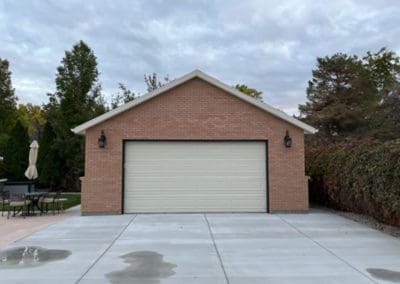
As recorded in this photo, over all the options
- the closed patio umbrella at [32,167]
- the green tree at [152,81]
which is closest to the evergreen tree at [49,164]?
the green tree at [152,81]

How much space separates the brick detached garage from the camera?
12.7 metres

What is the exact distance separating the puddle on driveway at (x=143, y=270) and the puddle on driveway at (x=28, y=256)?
1235 mm

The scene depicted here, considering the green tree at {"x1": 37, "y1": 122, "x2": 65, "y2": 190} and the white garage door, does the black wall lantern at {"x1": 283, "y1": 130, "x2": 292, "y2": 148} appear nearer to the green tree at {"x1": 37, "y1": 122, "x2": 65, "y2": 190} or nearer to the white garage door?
the white garage door

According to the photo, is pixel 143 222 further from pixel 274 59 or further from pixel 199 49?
pixel 274 59

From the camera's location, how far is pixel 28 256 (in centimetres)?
687

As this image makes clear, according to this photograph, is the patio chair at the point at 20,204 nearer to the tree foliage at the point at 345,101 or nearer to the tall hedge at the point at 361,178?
the tall hedge at the point at 361,178

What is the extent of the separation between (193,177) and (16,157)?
15106 mm

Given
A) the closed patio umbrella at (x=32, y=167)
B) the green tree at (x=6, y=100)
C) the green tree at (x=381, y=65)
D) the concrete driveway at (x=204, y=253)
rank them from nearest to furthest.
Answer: the concrete driveway at (x=204, y=253)
the closed patio umbrella at (x=32, y=167)
the green tree at (x=6, y=100)
the green tree at (x=381, y=65)

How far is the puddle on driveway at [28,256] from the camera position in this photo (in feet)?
20.7

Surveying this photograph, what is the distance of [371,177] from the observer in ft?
31.3

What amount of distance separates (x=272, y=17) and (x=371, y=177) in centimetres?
693

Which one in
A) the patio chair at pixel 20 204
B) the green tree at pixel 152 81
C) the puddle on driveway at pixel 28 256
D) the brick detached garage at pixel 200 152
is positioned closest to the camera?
the puddle on driveway at pixel 28 256

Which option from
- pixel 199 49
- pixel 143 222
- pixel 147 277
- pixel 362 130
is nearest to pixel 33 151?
pixel 143 222

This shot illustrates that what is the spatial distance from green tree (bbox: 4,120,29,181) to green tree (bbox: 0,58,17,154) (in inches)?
345
